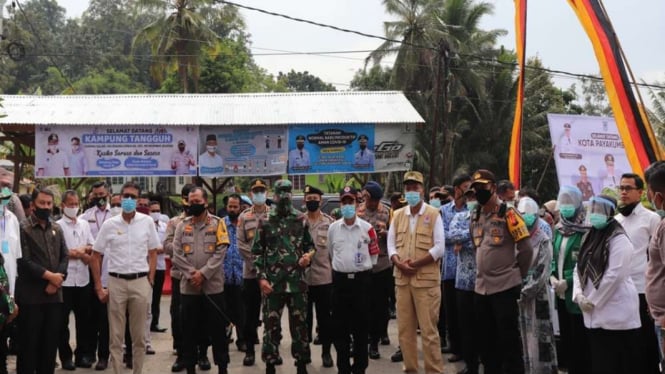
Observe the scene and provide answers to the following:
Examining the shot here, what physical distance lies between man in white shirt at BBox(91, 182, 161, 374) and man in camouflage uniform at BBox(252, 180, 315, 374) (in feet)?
3.81

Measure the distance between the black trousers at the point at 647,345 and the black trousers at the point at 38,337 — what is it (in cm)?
544

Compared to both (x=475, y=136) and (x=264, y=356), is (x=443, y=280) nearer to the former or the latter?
(x=264, y=356)

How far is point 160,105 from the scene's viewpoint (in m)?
18.5

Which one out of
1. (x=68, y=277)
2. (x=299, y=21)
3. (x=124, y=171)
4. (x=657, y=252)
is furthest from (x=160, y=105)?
(x=657, y=252)

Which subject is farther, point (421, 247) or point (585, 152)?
point (585, 152)

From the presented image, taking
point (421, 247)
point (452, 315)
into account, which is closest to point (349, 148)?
point (452, 315)

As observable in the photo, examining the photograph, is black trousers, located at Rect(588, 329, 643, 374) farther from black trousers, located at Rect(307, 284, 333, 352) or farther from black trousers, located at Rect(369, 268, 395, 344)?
black trousers, located at Rect(369, 268, 395, 344)

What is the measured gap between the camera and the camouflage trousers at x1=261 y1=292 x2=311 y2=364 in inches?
302

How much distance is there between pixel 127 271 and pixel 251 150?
9.66m

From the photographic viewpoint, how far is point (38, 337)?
7.17m

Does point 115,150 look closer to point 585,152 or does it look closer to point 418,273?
point 585,152

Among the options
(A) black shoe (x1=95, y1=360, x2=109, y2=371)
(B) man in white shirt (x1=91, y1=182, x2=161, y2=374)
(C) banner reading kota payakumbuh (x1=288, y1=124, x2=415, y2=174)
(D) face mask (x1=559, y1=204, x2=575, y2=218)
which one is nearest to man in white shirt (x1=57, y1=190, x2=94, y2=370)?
(A) black shoe (x1=95, y1=360, x2=109, y2=371)

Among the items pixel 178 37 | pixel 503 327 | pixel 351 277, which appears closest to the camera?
pixel 503 327

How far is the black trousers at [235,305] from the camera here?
30.9 feet
